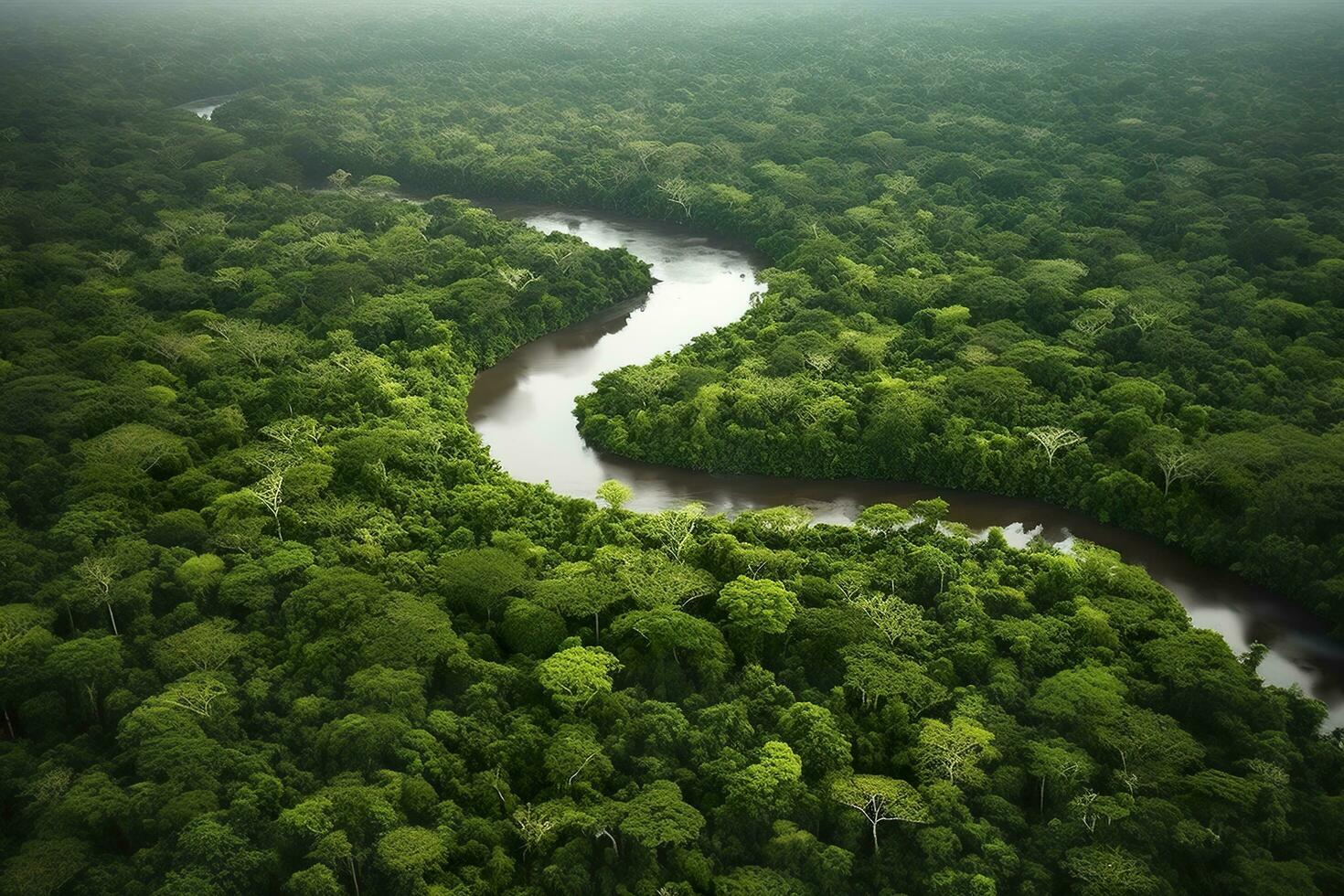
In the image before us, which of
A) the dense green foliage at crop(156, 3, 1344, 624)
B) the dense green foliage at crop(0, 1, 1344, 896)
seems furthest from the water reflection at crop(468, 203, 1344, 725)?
the dense green foliage at crop(0, 1, 1344, 896)

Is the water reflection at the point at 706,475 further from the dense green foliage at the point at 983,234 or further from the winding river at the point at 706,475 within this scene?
the dense green foliage at the point at 983,234

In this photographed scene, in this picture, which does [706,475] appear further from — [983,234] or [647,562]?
[983,234]

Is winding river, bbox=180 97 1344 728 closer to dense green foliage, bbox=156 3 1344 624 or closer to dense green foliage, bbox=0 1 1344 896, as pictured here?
dense green foliage, bbox=156 3 1344 624

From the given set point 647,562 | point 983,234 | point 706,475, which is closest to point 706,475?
point 706,475

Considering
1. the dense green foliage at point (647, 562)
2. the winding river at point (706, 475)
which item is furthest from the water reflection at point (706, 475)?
the dense green foliage at point (647, 562)

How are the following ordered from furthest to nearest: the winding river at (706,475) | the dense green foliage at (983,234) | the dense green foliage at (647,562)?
1. the dense green foliage at (983,234)
2. the winding river at (706,475)
3. the dense green foliage at (647,562)

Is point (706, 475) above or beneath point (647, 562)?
beneath
